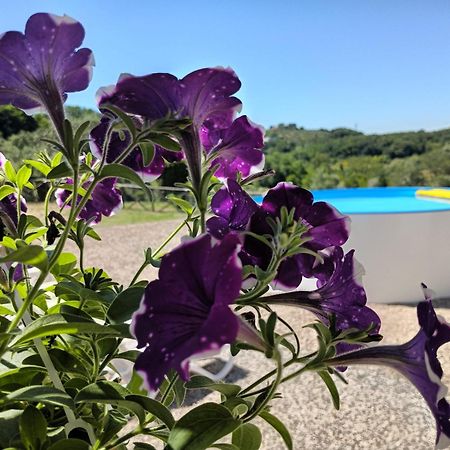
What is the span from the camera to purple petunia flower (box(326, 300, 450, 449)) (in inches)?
12.7

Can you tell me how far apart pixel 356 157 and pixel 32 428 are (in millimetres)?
20957

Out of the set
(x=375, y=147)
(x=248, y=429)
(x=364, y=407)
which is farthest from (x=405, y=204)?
(x=375, y=147)

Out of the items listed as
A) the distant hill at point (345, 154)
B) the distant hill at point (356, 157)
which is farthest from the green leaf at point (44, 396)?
the distant hill at point (356, 157)

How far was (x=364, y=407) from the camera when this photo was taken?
237 cm

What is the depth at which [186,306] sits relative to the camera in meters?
0.29

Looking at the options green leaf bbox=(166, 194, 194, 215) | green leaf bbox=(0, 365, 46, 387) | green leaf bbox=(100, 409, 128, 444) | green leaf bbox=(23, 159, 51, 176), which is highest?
green leaf bbox=(23, 159, 51, 176)

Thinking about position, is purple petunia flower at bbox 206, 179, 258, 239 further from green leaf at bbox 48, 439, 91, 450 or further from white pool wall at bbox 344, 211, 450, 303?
white pool wall at bbox 344, 211, 450, 303

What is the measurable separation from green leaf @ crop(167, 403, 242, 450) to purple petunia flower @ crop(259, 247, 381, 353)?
3.2 inches

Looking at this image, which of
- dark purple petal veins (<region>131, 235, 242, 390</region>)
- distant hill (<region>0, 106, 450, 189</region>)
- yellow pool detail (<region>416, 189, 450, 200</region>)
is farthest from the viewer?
distant hill (<region>0, 106, 450, 189</region>)

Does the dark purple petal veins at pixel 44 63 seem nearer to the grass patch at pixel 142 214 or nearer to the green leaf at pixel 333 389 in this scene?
the green leaf at pixel 333 389

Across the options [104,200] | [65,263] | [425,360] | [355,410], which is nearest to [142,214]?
[355,410]

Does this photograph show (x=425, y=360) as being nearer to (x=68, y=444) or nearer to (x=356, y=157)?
(x=68, y=444)

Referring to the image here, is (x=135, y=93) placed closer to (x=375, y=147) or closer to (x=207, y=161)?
(x=207, y=161)

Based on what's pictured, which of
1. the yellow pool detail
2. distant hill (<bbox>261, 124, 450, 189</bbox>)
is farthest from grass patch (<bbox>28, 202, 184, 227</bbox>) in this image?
distant hill (<bbox>261, 124, 450, 189</bbox>)
